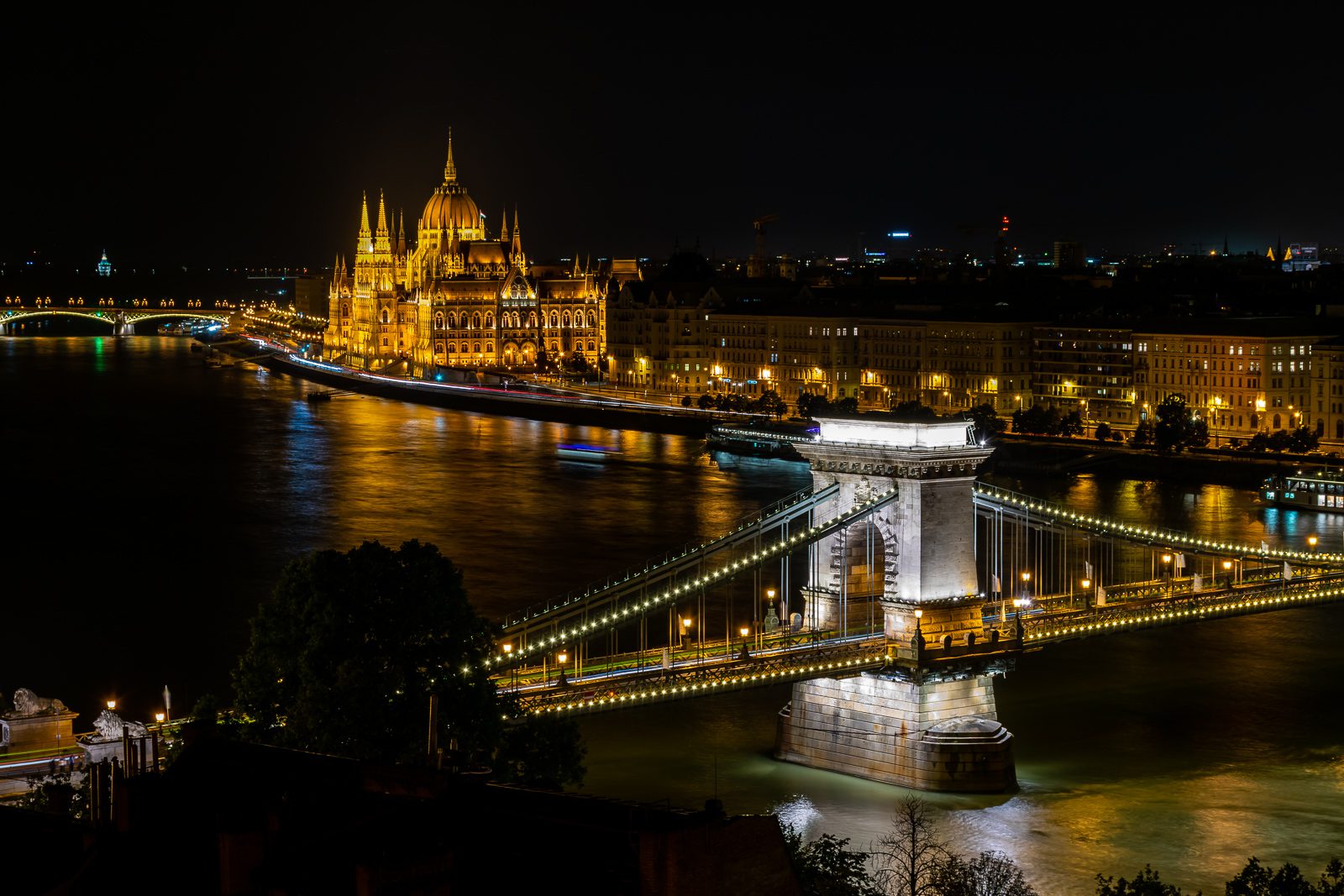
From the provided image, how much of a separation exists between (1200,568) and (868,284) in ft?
212

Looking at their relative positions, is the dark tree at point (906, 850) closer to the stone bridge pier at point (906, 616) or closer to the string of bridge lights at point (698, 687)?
the stone bridge pier at point (906, 616)

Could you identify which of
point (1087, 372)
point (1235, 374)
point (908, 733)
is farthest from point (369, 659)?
point (1087, 372)

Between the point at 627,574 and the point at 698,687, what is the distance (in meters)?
9.86

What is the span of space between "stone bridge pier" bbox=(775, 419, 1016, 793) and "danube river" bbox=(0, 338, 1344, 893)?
377mm

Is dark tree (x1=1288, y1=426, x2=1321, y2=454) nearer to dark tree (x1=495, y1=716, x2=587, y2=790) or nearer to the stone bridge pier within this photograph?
the stone bridge pier

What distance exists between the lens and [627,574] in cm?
2577

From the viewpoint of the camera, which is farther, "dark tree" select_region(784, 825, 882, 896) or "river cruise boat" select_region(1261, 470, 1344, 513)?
"river cruise boat" select_region(1261, 470, 1344, 513)

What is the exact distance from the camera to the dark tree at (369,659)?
43.2ft

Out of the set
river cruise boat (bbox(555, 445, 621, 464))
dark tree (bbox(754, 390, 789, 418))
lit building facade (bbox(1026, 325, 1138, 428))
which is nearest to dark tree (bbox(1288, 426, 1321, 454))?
lit building facade (bbox(1026, 325, 1138, 428))

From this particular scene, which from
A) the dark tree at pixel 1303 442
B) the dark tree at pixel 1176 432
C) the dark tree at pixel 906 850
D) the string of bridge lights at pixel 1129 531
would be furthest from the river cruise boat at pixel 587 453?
the dark tree at pixel 906 850

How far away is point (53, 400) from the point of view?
68500 mm

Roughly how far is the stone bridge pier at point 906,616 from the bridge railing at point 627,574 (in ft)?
2.53

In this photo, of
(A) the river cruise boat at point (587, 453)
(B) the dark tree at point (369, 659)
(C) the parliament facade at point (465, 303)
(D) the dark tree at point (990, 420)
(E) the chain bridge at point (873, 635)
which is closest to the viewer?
(B) the dark tree at point (369, 659)

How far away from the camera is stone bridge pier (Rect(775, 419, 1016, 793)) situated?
16.6m
